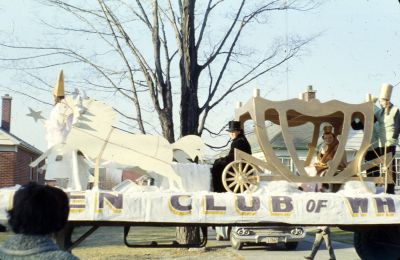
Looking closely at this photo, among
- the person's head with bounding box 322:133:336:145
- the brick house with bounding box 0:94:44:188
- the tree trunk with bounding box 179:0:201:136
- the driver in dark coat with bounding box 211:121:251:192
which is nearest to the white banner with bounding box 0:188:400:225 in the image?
the driver in dark coat with bounding box 211:121:251:192

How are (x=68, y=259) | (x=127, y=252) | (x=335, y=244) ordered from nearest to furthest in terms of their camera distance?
(x=68, y=259) < (x=127, y=252) < (x=335, y=244)

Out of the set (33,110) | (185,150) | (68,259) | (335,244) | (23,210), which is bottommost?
(335,244)

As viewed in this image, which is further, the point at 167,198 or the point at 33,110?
the point at 33,110

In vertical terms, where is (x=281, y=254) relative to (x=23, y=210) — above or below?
below

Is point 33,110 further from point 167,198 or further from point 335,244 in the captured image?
point 335,244

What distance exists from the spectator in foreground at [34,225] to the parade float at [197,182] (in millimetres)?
2772

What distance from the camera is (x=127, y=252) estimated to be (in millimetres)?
15625

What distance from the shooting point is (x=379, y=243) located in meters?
7.03

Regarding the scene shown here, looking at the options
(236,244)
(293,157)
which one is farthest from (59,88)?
(236,244)

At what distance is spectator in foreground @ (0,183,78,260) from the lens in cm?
253

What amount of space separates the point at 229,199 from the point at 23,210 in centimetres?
327

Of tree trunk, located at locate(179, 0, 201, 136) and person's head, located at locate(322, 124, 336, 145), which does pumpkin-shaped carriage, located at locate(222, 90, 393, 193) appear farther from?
tree trunk, located at locate(179, 0, 201, 136)

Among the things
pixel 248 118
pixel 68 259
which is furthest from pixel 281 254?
pixel 68 259

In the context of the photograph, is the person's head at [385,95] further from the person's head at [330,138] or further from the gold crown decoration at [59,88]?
the gold crown decoration at [59,88]
